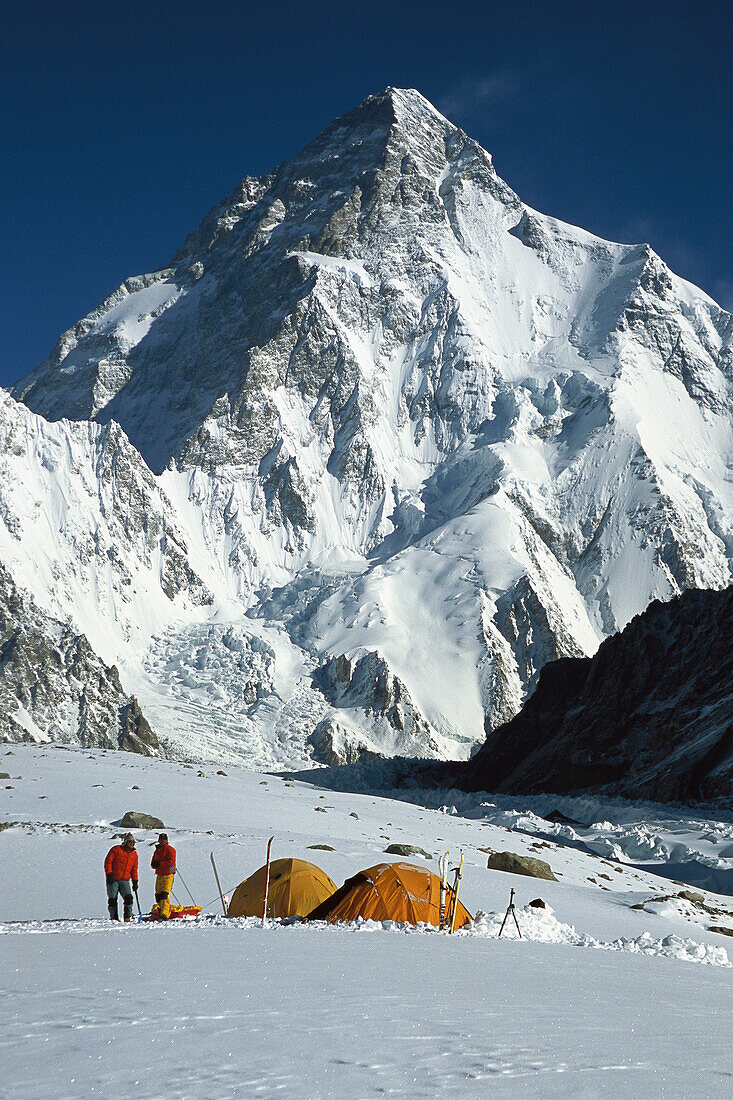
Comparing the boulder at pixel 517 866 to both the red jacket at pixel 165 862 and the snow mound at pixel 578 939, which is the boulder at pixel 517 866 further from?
the red jacket at pixel 165 862

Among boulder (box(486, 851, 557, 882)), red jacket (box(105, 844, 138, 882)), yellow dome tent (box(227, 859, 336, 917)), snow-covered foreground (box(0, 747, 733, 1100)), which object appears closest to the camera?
snow-covered foreground (box(0, 747, 733, 1100))

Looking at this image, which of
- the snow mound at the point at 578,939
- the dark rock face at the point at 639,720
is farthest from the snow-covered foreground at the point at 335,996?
the dark rock face at the point at 639,720

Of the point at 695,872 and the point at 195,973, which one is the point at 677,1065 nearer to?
the point at 195,973

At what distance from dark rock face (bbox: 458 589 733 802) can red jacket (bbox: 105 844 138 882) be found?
2011 inches

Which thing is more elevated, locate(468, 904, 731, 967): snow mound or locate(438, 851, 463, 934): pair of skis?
locate(438, 851, 463, 934): pair of skis

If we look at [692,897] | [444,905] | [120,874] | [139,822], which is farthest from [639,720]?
[120,874]

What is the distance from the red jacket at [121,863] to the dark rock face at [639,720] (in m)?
51.1

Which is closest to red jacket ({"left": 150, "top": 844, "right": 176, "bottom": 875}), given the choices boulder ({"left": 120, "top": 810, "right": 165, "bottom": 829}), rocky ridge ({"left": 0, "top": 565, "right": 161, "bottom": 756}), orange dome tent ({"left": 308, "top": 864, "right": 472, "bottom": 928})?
orange dome tent ({"left": 308, "top": 864, "right": 472, "bottom": 928})

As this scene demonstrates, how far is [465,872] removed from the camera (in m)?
24.3

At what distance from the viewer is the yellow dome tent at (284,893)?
18.0 meters

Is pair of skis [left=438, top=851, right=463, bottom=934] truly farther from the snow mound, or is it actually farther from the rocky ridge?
the rocky ridge

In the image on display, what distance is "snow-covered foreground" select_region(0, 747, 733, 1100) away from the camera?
5.73 meters

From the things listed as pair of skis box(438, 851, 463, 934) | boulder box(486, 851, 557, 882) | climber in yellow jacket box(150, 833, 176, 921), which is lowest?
boulder box(486, 851, 557, 882)

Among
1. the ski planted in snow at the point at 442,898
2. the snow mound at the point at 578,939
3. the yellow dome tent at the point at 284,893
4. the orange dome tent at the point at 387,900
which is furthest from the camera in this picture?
→ the yellow dome tent at the point at 284,893
